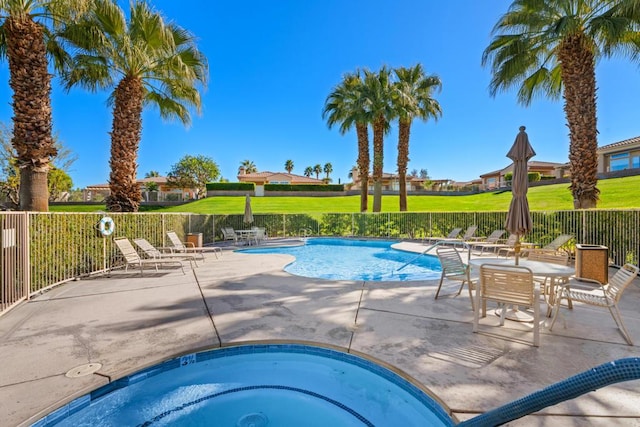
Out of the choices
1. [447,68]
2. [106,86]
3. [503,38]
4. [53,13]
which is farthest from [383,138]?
[53,13]

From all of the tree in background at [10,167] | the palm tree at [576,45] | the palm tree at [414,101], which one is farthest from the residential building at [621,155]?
the tree in background at [10,167]

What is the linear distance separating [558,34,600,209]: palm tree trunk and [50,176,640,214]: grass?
10.5 meters

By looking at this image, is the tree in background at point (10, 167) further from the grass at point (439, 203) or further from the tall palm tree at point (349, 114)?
the tall palm tree at point (349, 114)

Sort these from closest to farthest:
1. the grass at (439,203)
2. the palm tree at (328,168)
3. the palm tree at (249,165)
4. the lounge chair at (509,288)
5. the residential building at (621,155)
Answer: the lounge chair at (509,288) → the grass at (439,203) → the residential building at (621,155) → the palm tree at (249,165) → the palm tree at (328,168)

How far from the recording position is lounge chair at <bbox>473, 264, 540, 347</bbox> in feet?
11.9

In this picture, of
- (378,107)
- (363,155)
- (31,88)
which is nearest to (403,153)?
(363,155)

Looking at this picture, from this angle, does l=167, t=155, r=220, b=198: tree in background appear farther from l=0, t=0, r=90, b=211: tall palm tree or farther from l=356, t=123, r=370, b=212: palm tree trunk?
l=0, t=0, r=90, b=211: tall palm tree

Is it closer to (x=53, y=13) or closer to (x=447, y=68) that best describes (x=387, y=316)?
(x=53, y=13)

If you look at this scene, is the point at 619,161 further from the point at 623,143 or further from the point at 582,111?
the point at 582,111

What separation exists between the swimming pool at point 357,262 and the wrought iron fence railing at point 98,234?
401 cm

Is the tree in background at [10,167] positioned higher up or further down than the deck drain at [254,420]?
higher up

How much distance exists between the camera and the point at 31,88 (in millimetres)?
7711

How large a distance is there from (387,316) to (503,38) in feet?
38.5

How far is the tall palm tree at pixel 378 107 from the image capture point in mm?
19359
